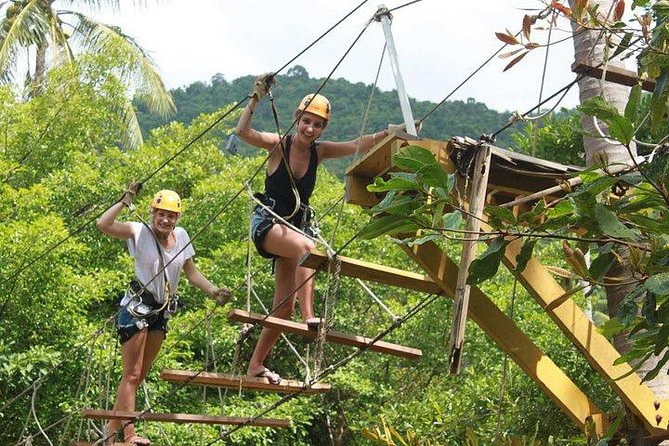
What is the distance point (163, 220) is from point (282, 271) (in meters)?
0.65

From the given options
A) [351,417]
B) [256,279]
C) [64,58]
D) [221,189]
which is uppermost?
[64,58]

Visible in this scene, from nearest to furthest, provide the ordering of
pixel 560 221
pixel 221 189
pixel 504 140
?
pixel 560 221
pixel 221 189
pixel 504 140

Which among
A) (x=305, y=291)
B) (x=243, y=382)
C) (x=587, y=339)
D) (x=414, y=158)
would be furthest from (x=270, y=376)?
(x=414, y=158)

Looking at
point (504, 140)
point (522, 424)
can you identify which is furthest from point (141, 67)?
point (522, 424)

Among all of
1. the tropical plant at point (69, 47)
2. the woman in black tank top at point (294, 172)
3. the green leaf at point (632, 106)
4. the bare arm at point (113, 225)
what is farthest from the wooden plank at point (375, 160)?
the tropical plant at point (69, 47)

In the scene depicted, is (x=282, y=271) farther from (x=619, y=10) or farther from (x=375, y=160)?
(x=619, y=10)

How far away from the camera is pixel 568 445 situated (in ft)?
24.6

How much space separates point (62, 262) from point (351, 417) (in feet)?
11.0

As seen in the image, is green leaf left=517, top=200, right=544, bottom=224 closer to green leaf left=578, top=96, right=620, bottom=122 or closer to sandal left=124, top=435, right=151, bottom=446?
green leaf left=578, top=96, right=620, bottom=122

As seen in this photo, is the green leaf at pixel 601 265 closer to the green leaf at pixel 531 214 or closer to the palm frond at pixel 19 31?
the green leaf at pixel 531 214

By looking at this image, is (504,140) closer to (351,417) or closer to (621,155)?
(351,417)

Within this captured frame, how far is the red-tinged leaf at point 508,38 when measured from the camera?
11.8ft

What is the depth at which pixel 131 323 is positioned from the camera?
219 inches

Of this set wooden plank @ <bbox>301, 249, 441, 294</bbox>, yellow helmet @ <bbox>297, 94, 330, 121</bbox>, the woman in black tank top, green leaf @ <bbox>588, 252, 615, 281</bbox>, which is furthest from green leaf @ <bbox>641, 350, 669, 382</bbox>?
yellow helmet @ <bbox>297, 94, 330, 121</bbox>
